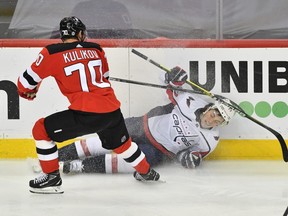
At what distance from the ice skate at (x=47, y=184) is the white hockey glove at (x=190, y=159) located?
0.81 meters

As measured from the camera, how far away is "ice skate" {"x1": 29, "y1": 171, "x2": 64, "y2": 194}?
3.86 m

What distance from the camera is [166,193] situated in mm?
3898

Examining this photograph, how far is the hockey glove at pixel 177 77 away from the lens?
4594 millimetres

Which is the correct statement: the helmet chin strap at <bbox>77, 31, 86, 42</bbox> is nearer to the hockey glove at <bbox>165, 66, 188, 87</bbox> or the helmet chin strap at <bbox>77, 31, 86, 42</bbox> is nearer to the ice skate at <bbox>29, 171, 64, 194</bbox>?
the ice skate at <bbox>29, 171, 64, 194</bbox>

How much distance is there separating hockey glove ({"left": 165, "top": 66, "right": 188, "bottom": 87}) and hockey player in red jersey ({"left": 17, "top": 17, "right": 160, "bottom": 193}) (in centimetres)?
80

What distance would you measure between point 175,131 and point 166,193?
2.36 ft

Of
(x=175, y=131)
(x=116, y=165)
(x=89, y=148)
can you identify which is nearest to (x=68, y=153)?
(x=89, y=148)

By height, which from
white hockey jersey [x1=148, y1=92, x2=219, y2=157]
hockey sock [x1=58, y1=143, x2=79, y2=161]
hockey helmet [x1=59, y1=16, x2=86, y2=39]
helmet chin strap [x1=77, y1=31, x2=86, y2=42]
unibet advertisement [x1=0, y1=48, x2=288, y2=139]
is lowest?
hockey sock [x1=58, y1=143, x2=79, y2=161]

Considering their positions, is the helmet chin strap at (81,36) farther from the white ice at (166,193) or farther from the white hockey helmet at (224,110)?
the white hockey helmet at (224,110)

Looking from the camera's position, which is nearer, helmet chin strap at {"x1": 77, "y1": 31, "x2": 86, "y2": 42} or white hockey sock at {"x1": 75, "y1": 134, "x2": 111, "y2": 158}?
helmet chin strap at {"x1": 77, "y1": 31, "x2": 86, "y2": 42}

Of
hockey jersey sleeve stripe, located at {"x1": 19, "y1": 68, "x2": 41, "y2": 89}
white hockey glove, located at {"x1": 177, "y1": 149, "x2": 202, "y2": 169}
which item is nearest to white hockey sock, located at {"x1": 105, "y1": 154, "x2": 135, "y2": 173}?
white hockey glove, located at {"x1": 177, "y1": 149, "x2": 202, "y2": 169}

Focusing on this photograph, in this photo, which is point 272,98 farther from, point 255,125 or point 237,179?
point 237,179

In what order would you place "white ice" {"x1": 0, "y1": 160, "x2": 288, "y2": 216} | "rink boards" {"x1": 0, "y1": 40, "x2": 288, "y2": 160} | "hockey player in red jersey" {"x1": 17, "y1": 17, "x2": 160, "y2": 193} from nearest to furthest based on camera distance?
"white ice" {"x1": 0, "y1": 160, "x2": 288, "y2": 216} → "hockey player in red jersey" {"x1": 17, "y1": 17, "x2": 160, "y2": 193} → "rink boards" {"x1": 0, "y1": 40, "x2": 288, "y2": 160}

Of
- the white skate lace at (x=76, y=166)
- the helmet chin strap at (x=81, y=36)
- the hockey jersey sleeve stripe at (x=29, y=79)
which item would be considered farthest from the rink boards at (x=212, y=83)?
the hockey jersey sleeve stripe at (x=29, y=79)
